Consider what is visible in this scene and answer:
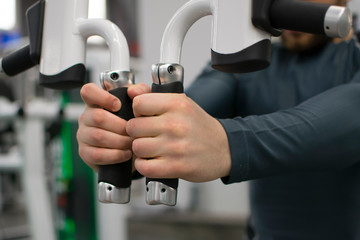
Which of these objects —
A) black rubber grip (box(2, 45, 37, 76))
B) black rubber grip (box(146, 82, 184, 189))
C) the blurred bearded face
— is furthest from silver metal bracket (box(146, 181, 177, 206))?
the blurred bearded face

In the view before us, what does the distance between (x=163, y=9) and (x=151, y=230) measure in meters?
1.57

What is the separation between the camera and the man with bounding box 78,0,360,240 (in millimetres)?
343

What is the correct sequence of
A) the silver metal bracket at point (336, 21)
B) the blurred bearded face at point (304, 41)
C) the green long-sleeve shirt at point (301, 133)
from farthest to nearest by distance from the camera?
1. the blurred bearded face at point (304, 41)
2. the green long-sleeve shirt at point (301, 133)
3. the silver metal bracket at point (336, 21)

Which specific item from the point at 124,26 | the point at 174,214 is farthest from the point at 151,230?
the point at 124,26

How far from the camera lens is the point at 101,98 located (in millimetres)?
382

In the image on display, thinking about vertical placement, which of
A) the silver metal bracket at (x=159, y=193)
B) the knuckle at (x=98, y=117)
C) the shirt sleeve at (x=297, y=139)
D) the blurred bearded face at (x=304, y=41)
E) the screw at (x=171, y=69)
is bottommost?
the silver metal bracket at (x=159, y=193)

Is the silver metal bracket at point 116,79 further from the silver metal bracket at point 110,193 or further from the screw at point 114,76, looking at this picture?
the silver metal bracket at point 110,193

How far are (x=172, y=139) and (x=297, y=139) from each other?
0.16 metres

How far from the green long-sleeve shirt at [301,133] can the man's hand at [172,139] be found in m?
0.06

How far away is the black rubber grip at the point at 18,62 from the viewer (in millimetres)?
479

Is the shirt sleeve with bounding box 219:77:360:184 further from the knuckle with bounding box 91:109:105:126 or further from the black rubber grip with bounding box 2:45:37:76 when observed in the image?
the black rubber grip with bounding box 2:45:37:76

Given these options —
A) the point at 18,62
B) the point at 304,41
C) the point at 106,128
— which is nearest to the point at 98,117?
the point at 106,128

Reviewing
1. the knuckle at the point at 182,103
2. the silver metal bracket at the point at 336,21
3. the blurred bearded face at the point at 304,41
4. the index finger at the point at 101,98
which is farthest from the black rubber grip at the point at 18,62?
the blurred bearded face at the point at 304,41

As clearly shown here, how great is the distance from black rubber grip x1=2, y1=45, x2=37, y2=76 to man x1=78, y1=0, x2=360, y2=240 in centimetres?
14
